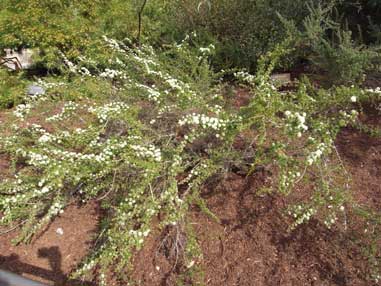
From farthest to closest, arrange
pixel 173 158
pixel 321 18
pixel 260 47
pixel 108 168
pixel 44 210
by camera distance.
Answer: pixel 260 47 < pixel 321 18 < pixel 44 210 < pixel 173 158 < pixel 108 168

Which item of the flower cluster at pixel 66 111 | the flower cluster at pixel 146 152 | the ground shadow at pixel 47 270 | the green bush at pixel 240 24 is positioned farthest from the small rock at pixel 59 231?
the green bush at pixel 240 24

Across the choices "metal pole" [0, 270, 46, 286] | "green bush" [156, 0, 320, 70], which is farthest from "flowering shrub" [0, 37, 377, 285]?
"green bush" [156, 0, 320, 70]

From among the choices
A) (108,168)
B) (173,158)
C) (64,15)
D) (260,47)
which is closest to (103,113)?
(108,168)

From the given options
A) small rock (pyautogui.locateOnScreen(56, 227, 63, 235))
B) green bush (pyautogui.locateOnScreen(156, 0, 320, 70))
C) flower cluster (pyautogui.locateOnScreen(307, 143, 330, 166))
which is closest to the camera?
flower cluster (pyautogui.locateOnScreen(307, 143, 330, 166))

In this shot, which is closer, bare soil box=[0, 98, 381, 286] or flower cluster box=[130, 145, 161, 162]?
flower cluster box=[130, 145, 161, 162]

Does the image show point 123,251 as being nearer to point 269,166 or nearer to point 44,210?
point 44,210

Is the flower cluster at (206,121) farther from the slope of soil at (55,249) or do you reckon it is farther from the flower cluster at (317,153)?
the slope of soil at (55,249)

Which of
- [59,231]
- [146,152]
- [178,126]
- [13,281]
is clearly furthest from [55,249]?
[13,281]

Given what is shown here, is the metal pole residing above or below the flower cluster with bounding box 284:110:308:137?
below

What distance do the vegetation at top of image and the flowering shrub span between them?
1cm

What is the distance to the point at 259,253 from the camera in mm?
2123

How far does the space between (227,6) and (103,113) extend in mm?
2542

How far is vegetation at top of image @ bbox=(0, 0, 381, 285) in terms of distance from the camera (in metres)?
1.89

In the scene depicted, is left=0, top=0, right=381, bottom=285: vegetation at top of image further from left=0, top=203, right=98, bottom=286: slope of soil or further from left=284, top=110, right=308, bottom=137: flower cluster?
left=0, top=203, right=98, bottom=286: slope of soil
